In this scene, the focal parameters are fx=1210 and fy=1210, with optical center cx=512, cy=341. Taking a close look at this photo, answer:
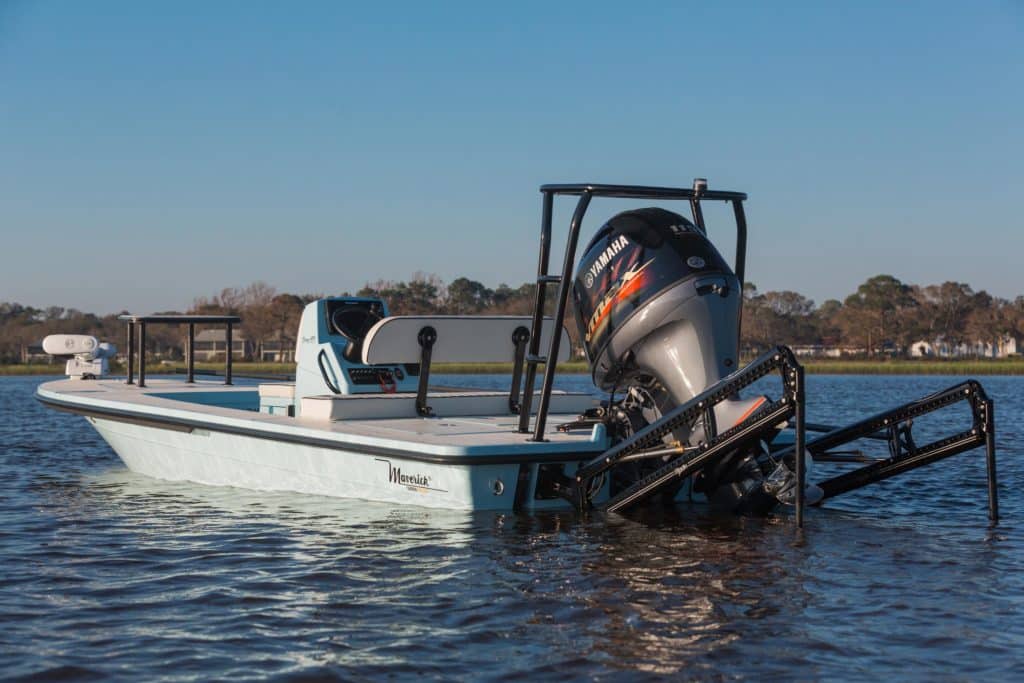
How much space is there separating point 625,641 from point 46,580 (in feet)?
13.0

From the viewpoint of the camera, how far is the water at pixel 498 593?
231 inches

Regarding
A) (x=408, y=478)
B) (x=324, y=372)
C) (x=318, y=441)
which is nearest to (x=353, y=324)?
(x=324, y=372)

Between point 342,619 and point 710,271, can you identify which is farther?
point 710,271

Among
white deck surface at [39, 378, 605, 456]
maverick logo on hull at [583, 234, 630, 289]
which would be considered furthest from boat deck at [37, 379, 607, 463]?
maverick logo on hull at [583, 234, 630, 289]

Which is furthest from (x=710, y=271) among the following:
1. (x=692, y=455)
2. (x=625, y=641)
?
(x=625, y=641)

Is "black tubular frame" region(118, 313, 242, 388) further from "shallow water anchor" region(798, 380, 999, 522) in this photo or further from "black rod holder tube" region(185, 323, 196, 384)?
"shallow water anchor" region(798, 380, 999, 522)

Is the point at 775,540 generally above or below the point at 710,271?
below

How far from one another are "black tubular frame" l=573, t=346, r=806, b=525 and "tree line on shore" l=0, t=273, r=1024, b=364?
93.1 m

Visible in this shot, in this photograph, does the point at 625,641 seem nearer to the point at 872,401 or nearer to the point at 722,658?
the point at 722,658

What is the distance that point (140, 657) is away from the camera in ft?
19.7

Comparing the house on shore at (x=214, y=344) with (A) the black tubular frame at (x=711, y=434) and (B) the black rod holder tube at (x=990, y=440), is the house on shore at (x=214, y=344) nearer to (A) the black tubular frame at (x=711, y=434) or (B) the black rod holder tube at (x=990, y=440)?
(A) the black tubular frame at (x=711, y=434)

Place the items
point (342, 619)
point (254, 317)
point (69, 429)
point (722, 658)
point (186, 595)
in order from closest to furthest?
point (722, 658) → point (342, 619) → point (186, 595) → point (69, 429) → point (254, 317)

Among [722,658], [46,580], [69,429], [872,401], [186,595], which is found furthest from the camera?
[872,401]

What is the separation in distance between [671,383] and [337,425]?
10.0 ft
